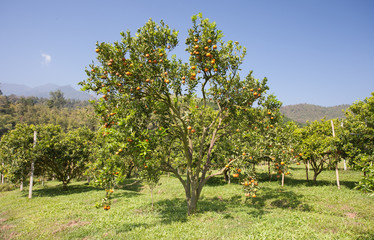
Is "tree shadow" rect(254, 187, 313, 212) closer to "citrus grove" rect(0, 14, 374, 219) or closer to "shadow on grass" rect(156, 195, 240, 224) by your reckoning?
"shadow on grass" rect(156, 195, 240, 224)

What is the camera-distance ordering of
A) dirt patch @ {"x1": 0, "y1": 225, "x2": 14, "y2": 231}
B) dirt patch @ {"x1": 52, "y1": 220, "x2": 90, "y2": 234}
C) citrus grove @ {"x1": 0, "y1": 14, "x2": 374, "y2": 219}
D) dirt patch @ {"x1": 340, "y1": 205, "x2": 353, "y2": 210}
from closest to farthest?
citrus grove @ {"x1": 0, "y1": 14, "x2": 374, "y2": 219}
dirt patch @ {"x1": 52, "y1": 220, "x2": 90, "y2": 234}
dirt patch @ {"x1": 0, "y1": 225, "x2": 14, "y2": 231}
dirt patch @ {"x1": 340, "y1": 205, "x2": 353, "y2": 210}

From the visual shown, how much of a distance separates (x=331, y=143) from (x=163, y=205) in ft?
50.6

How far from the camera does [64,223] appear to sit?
495 inches

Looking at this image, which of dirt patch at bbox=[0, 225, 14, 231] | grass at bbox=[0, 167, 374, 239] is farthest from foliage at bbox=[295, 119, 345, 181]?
dirt patch at bbox=[0, 225, 14, 231]

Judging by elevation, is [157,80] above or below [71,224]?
above

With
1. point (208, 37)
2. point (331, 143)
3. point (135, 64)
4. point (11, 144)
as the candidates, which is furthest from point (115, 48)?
point (11, 144)

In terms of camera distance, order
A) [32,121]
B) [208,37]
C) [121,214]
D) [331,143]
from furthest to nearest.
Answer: [32,121] → [331,143] → [121,214] → [208,37]

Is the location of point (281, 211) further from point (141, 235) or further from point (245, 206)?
point (141, 235)

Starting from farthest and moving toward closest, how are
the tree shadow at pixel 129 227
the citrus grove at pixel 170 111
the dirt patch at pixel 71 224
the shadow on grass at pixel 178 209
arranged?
1. the shadow on grass at pixel 178 209
2. the dirt patch at pixel 71 224
3. the tree shadow at pixel 129 227
4. the citrus grove at pixel 170 111

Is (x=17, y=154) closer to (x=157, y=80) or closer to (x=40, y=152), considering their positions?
(x=40, y=152)

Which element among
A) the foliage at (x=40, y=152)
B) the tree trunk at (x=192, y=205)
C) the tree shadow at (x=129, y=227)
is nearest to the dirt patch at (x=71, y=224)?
the tree shadow at (x=129, y=227)

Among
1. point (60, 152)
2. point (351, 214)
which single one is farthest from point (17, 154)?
point (351, 214)

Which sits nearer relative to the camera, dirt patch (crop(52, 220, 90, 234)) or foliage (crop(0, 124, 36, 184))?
dirt patch (crop(52, 220, 90, 234))

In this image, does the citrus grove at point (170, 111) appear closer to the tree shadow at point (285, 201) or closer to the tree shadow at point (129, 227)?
the tree shadow at point (129, 227)
